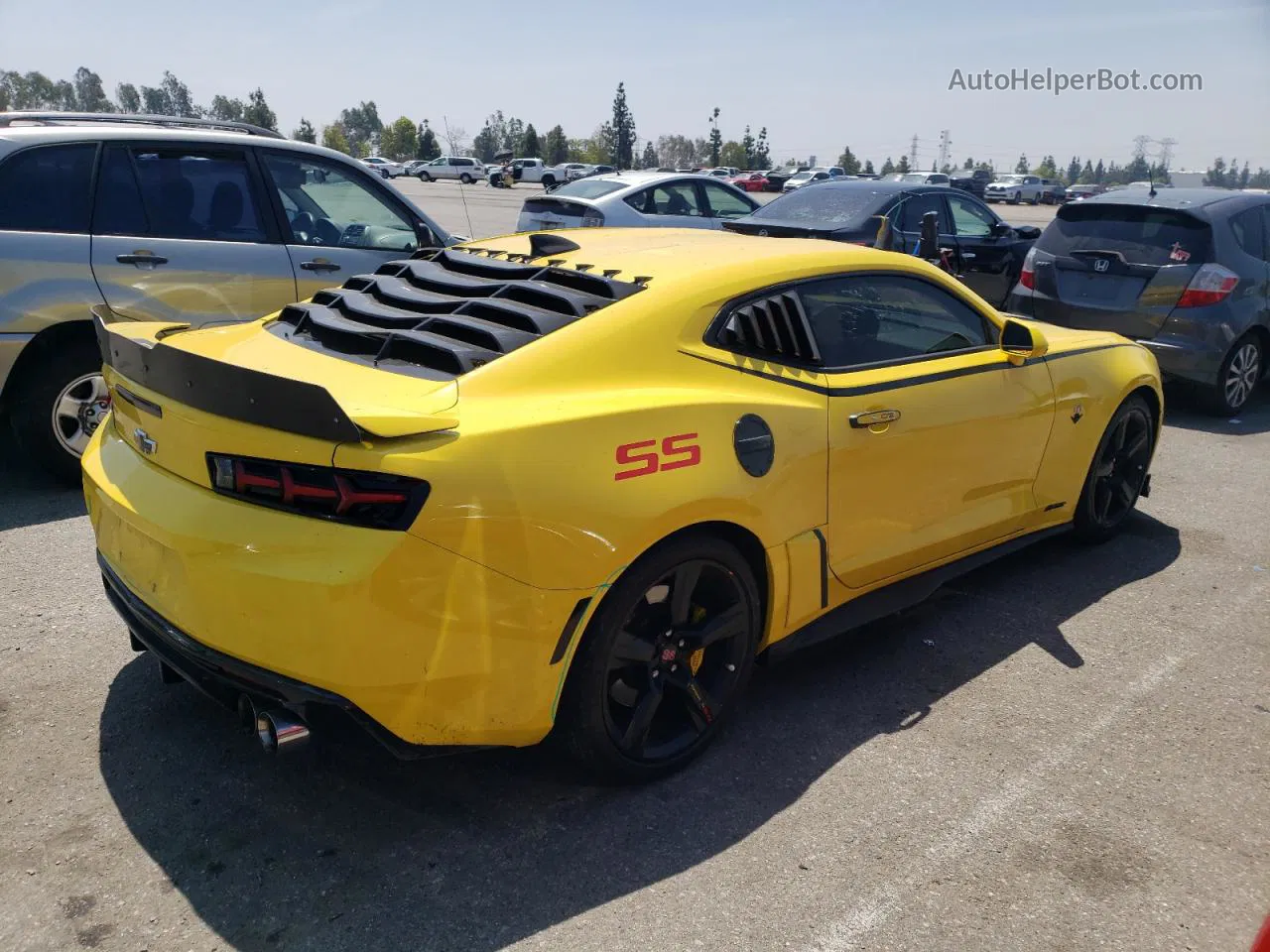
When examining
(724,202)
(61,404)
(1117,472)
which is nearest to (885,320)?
(1117,472)

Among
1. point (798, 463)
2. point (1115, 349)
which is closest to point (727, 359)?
point (798, 463)

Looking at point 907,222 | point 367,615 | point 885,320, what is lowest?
point 367,615

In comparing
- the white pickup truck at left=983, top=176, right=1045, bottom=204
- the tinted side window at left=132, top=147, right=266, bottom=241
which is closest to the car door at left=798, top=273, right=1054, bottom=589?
the tinted side window at left=132, top=147, right=266, bottom=241

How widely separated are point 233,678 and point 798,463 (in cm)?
173

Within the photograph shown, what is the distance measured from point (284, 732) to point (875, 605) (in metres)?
2.09

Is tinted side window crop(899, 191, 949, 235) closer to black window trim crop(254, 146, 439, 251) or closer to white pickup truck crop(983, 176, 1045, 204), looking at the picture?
black window trim crop(254, 146, 439, 251)

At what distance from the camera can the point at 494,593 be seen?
8.18 ft

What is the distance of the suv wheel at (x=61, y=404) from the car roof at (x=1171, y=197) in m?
7.17

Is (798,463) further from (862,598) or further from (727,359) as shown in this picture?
(862,598)

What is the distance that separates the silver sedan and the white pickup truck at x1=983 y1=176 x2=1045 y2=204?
53.0 metres

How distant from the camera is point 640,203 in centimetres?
1175

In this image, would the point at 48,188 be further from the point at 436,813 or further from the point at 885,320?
the point at 885,320

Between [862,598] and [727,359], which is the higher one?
[727,359]

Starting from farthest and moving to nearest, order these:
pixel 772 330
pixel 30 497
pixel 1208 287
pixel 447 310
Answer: pixel 1208 287 < pixel 30 497 < pixel 772 330 < pixel 447 310
